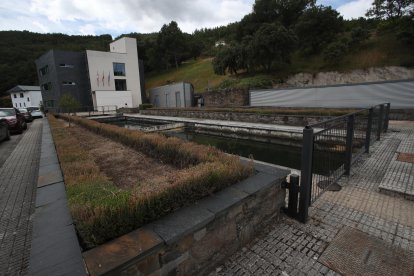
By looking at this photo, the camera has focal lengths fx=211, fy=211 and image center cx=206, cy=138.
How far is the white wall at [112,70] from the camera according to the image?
3356 cm

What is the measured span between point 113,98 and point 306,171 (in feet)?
117

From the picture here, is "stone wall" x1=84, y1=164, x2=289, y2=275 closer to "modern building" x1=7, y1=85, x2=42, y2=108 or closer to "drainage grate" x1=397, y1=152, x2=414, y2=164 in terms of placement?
"drainage grate" x1=397, y1=152, x2=414, y2=164

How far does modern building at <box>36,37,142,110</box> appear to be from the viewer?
1283 inches

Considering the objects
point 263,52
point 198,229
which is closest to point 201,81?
point 263,52

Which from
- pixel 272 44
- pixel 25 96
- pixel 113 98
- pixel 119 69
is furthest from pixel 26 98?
pixel 272 44

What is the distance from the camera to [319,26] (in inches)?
992

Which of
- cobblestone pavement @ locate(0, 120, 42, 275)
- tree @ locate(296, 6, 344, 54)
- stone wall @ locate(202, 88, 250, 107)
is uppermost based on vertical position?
tree @ locate(296, 6, 344, 54)

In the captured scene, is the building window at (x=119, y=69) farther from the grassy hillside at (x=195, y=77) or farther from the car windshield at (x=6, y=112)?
the car windshield at (x=6, y=112)

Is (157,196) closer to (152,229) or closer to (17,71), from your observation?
(152,229)

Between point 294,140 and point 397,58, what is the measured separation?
1902 centimetres

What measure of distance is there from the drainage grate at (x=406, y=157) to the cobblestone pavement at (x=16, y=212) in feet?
23.6

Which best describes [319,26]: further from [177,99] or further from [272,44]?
[177,99]

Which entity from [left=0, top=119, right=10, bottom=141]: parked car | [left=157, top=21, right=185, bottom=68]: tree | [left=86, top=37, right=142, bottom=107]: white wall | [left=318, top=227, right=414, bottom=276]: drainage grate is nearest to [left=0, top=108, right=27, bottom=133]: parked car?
[left=0, top=119, right=10, bottom=141]: parked car

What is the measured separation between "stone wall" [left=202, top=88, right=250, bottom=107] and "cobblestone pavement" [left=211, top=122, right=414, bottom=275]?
17.4 m
